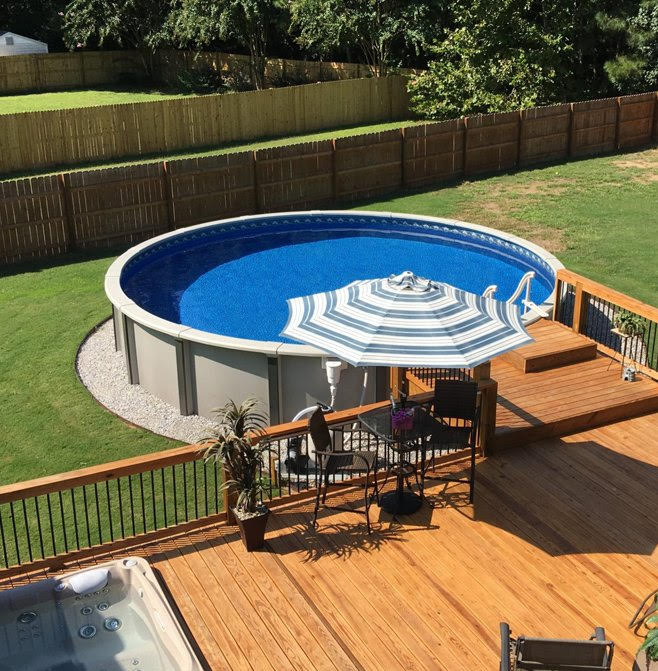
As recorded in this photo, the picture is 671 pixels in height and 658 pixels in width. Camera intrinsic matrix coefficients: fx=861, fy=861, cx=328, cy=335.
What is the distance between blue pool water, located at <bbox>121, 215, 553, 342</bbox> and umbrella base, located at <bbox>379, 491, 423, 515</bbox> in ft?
20.1

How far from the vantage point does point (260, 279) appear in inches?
681

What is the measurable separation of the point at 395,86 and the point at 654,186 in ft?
43.2

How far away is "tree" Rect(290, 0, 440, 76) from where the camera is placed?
1268 inches

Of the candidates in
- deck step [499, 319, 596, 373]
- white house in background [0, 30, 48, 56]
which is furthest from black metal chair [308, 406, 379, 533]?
white house in background [0, 30, 48, 56]

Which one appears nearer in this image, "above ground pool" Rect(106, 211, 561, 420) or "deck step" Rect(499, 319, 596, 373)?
"deck step" Rect(499, 319, 596, 373)

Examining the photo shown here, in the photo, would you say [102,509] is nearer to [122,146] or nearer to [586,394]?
[586,394]

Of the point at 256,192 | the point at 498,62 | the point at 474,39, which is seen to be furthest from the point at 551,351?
the point at 474,39

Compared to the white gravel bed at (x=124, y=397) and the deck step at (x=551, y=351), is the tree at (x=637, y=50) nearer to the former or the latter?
the deck step at (x=551, y=351)

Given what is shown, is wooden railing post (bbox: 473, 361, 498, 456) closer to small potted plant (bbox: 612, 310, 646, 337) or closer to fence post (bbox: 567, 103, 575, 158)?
small potted plant (bbox: 612, 310, 646, 337)

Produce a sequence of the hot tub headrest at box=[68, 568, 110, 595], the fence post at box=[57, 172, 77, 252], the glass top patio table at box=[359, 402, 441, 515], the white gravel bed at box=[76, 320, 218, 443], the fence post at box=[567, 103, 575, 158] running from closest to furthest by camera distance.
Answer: the hot tub headrest at box=[68, 568, 110, 595], the glass top patio table at box=[359, 402, 441, 515], the white gravel bed at box=[76, 320, 218, 443], the fence post at box=[57, 172, 77, 252], the fence post at box=[567, 103, 575, 158]

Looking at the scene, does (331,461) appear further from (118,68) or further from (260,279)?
(118,68)

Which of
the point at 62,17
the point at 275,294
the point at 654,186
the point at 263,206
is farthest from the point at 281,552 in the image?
the point at 62,17

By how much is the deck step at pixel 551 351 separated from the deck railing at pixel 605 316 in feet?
1.02

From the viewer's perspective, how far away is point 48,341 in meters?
13.9
